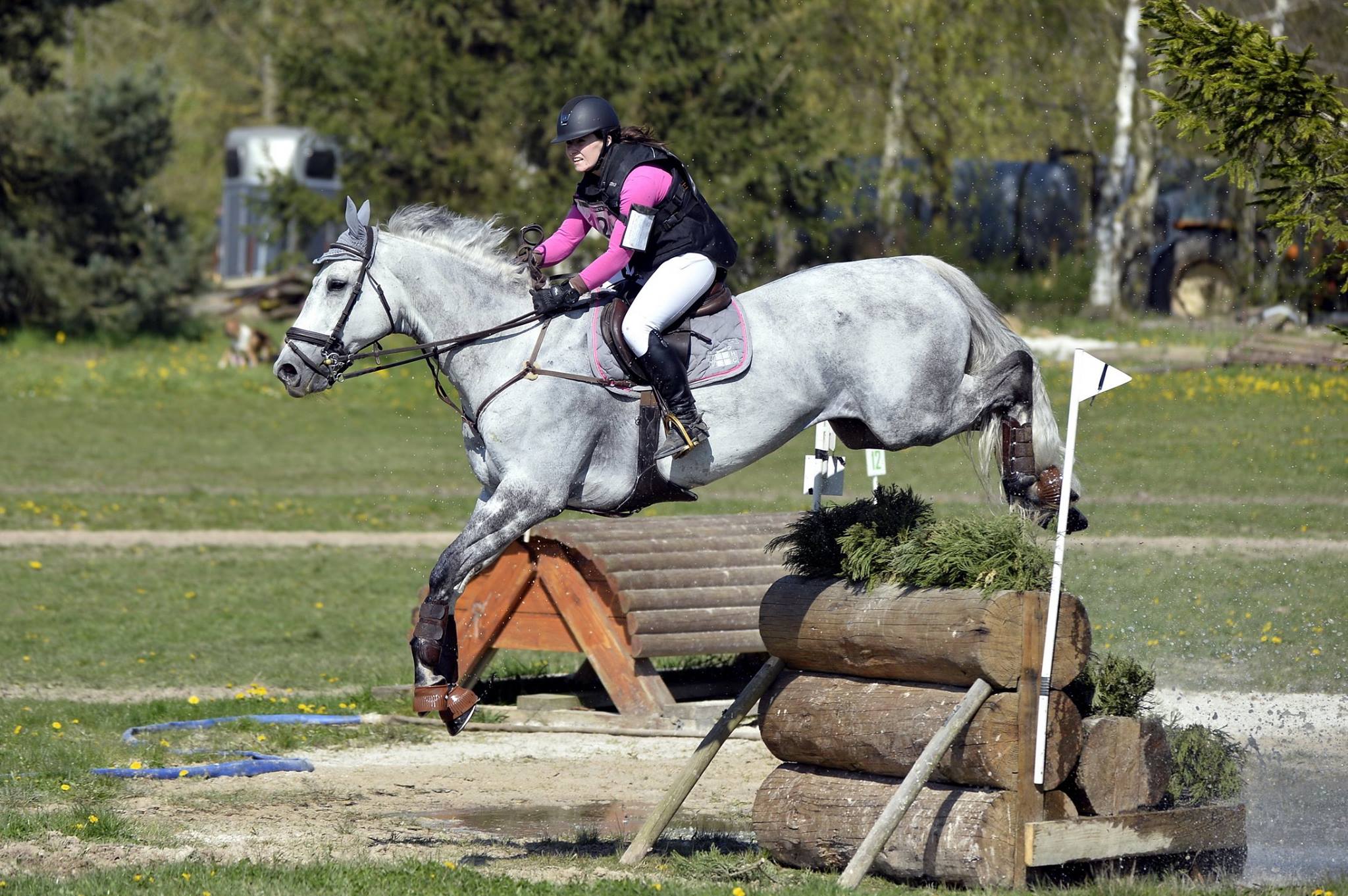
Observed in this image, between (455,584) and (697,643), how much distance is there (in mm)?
3236

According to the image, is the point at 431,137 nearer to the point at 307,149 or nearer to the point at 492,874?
the point at 307,149

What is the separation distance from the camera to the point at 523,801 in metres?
8.26

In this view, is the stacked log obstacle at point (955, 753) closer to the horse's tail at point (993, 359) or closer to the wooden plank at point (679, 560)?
the horse's tail at point (993, 359)

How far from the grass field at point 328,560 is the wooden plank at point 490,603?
0.63m

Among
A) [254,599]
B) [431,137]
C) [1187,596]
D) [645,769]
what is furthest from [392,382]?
[645,769]

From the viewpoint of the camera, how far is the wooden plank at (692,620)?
31.1ft

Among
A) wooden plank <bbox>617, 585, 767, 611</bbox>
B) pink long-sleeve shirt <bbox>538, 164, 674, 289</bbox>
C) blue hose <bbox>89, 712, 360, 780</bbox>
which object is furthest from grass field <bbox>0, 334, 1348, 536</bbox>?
pink long-sleeve shirt <bbox>538, 164, 674, 289</bbox>

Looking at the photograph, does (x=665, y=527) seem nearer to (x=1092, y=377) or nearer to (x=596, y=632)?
(x=596, y=632)

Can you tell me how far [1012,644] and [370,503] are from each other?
Answer: 1458 cm

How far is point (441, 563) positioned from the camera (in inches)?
257

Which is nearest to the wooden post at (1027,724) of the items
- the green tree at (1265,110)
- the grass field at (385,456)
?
the green tree at (1265,110)

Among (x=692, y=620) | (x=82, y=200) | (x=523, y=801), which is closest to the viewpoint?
(x=523, y=801)

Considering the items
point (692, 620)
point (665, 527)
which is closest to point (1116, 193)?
point (665, 527)

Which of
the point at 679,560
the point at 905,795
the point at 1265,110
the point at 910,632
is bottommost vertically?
the point at 679,560
